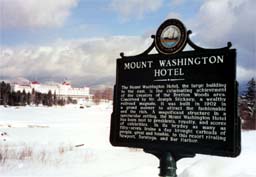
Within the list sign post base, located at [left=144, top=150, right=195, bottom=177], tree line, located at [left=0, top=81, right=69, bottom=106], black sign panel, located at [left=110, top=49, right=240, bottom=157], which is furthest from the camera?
tree line, located at [left=0, top=81, right=69, bottom=106]

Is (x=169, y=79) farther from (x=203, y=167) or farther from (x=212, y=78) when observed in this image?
(x=203, y=167)

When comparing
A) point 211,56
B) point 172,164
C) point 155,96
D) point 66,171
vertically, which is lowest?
point 66,171

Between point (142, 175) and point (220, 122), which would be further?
point (142, 175)

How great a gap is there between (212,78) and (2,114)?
983 inches

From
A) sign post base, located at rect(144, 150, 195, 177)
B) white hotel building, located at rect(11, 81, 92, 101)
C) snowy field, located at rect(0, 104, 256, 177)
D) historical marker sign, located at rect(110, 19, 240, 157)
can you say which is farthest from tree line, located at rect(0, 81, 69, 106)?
sign post base, located at rect(144, 150, 195, 177)

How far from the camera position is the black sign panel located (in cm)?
440

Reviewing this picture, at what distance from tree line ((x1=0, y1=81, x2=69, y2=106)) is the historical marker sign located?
2302 cm

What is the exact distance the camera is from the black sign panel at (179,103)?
14.4 ft

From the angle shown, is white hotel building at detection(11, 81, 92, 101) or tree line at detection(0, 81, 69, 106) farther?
white hotel building at detection(11, 81, 92, 101)

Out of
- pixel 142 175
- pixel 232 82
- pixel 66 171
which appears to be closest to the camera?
pixel 232 82

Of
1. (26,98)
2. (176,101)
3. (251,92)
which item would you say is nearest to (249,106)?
(251,92)

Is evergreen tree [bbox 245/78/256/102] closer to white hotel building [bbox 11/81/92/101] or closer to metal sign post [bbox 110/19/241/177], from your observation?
metal sign post [bbox 110/19/241/177]

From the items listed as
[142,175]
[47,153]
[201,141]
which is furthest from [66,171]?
[201,141]

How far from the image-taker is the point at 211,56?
15.1 feet
